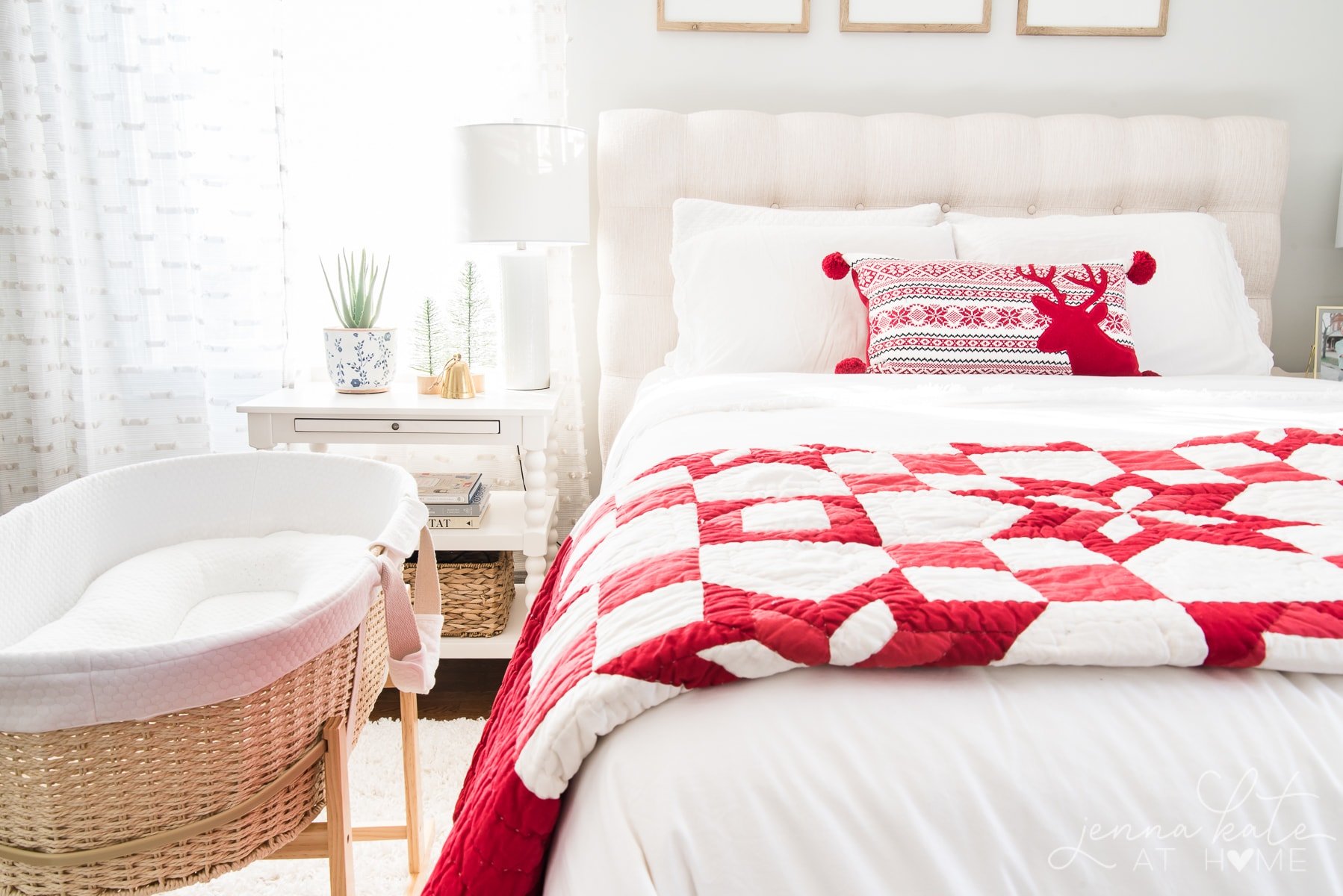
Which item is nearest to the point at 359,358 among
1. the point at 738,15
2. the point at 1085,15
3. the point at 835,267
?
the point at 835,267

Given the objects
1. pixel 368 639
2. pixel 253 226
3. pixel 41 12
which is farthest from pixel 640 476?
pixel 41 12

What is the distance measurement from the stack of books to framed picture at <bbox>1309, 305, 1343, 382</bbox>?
213 cm

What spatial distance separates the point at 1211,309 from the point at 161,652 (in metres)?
2.10

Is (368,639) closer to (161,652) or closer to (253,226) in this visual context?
(161,652)

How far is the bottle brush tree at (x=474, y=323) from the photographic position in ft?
7.74

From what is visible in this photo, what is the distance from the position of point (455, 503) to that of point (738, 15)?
1477mm

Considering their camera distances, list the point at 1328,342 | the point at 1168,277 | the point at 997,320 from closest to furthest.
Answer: the point at 997,320
the point at 1168,277
the point at 1328,342

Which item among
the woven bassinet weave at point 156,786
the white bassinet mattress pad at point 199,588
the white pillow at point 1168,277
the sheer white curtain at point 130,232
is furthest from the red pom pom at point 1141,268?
the sheer white curtain at point 130,232

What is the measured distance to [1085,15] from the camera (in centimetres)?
236

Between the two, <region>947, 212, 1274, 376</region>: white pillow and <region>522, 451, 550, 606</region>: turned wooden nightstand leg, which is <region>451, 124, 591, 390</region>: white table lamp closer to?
<region>522, 451, 550, 606</region>: turned wooden nightstand leg

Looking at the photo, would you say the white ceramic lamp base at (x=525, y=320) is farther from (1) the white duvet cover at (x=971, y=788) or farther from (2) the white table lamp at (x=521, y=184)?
(1) the white duvet cover at (x=971, y=788)

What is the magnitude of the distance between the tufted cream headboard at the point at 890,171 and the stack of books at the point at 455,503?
1.65 ft

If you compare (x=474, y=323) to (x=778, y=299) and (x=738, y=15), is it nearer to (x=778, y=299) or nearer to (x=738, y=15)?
(x=778, y=299)

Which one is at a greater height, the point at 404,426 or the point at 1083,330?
the point at 1083,330
